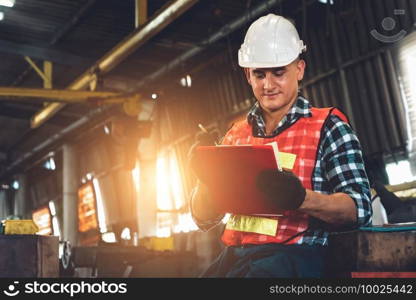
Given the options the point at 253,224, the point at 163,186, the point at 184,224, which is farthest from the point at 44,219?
the point at 253,224

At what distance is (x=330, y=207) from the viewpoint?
222 centimetres

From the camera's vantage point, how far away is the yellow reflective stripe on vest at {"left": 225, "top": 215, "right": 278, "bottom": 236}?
234cm

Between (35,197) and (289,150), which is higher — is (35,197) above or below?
above

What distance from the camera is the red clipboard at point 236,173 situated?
7.13ft

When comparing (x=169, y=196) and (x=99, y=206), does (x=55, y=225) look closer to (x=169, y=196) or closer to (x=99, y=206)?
(x=99, y=206)

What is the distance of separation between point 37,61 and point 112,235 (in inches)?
155

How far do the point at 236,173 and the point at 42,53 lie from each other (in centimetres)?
859

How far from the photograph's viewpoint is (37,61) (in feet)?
35.9

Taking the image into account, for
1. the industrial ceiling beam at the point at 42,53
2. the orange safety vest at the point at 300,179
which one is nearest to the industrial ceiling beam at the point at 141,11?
the industrial ceiling beam at the point at 42,53

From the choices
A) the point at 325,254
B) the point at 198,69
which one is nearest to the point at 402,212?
the point at 325,254

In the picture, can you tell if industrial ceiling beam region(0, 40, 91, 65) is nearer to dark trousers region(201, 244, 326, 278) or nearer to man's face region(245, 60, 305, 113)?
man's face region(245, 60, 305, 113)

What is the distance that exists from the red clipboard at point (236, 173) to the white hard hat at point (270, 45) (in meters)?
0.60

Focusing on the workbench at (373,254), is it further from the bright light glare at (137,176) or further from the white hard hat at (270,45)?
the bright light glare at (137,176)

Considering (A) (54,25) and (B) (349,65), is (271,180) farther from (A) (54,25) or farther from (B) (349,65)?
(A) (54,25)
